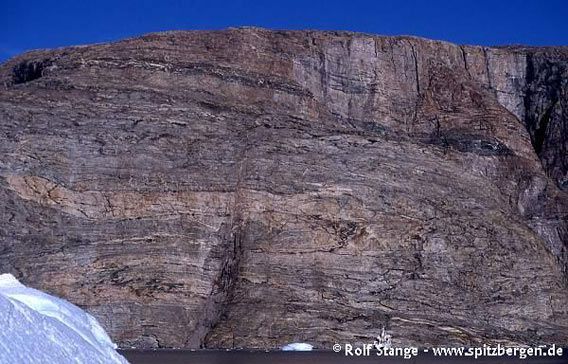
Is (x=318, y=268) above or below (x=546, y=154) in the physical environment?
below

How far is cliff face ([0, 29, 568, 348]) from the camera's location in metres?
46.4

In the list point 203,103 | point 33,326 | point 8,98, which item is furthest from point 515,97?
A: point 33,326

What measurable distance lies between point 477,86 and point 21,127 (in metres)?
33.2

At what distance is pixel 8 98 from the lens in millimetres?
53594

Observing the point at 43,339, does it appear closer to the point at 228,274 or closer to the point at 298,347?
the point at 298,347

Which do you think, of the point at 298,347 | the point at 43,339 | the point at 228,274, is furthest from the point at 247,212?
the point at 43,339

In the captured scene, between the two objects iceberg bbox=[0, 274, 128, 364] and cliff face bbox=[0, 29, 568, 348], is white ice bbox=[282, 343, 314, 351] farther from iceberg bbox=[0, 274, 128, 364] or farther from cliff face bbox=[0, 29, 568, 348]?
iceberg bbox=[0, 274, 128, 364]

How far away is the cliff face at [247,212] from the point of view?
46375mm

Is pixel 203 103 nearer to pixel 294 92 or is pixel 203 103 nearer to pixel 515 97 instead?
pixel 294 92

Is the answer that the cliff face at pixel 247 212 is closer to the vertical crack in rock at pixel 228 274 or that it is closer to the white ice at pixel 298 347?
the vertical crack in rock at pixel 228 274

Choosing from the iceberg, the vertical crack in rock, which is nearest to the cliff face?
the vertical crack in rock

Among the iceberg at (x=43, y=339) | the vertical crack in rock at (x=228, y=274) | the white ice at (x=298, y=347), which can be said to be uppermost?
the vertical crack in rock at (x=228, y=274)

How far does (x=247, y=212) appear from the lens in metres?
51.1

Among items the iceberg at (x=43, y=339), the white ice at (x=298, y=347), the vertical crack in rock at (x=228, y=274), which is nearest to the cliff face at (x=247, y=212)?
the vertical crack in rock at (x=228, y=274)
